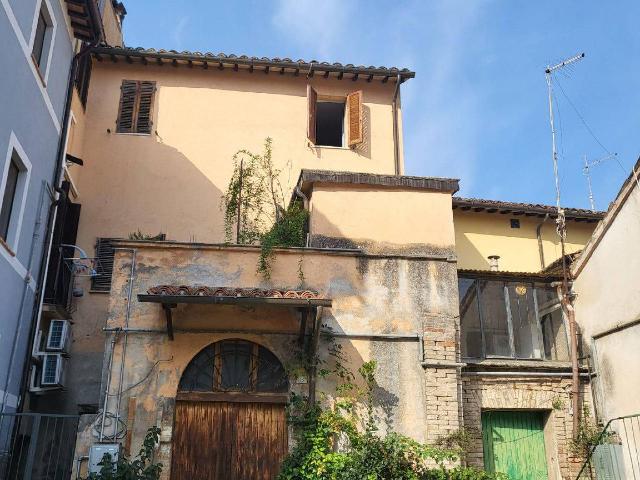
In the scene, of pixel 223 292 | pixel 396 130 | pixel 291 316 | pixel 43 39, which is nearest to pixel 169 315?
pixel 223 292

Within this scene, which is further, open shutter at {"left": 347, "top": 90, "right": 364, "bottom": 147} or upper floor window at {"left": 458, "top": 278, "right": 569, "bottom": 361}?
open shutter at {"left": 347, "top": 90, "right": 364, "bottom": 147}

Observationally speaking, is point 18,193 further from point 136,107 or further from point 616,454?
point 616,454

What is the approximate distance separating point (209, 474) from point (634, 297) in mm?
8126

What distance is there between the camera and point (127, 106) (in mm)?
15922

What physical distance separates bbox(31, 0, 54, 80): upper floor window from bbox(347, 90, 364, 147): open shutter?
7434 mm

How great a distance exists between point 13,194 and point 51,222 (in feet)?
5.09

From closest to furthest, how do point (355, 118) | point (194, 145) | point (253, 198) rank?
point (253, 198), point (194, 145), point (355, 118)

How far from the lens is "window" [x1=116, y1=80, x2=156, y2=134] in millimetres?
15742

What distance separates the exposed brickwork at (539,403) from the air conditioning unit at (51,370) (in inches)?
291

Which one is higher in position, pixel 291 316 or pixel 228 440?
pixel 291 316

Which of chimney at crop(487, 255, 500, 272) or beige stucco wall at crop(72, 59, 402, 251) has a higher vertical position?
beige stucco wall at crop(72, 59, 402, 251)

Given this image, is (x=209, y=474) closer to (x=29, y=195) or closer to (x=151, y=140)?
(x=29, y=195)

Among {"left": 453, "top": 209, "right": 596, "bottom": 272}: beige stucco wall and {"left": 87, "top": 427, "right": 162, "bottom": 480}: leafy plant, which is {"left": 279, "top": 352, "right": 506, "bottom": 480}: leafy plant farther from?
{"left": 453, "top": 209, "right": 596, "bottom": 272}: beige stucco wall

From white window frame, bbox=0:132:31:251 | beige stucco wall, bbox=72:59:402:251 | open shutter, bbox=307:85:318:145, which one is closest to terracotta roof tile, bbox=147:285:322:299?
white window frame, bbox=0:132:31:251
